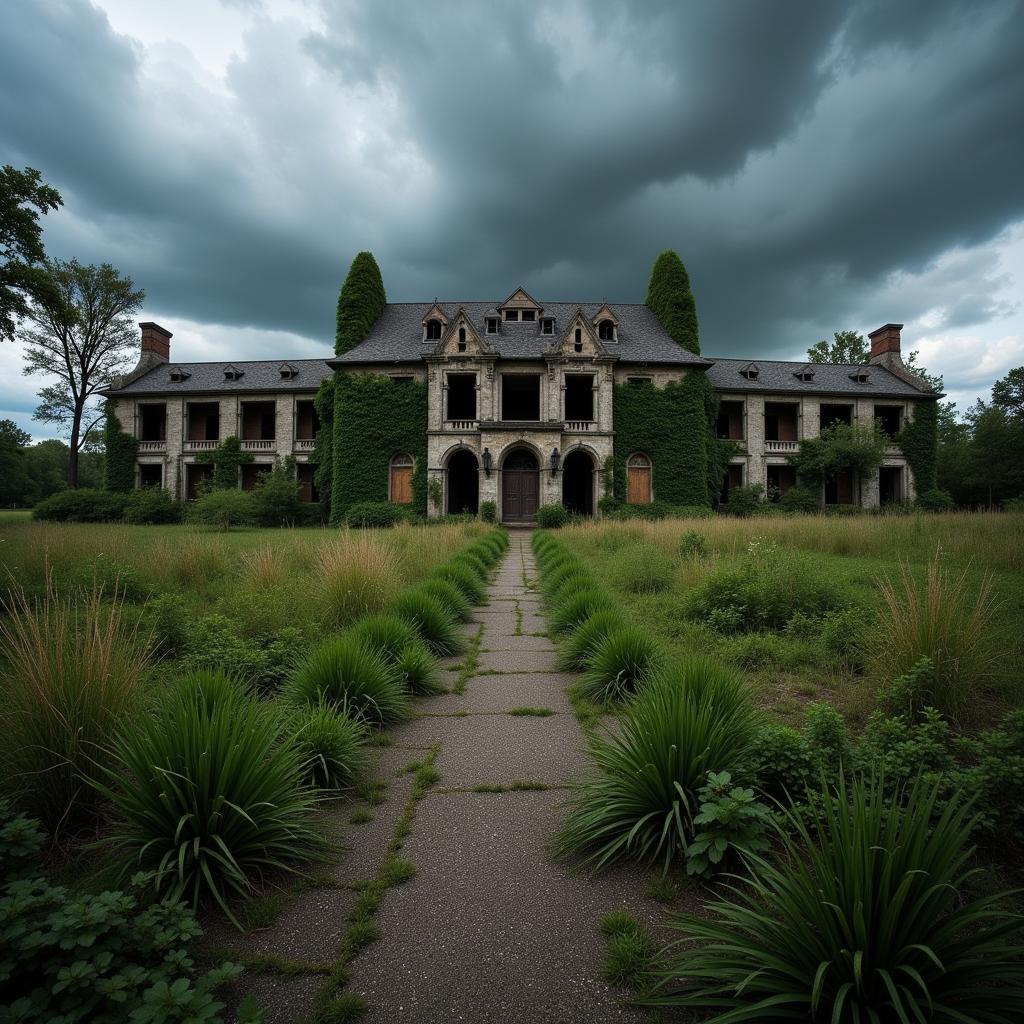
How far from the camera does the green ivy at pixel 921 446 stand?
31906 mm

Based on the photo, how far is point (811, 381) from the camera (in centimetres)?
3309

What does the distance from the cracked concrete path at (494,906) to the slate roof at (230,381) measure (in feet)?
108

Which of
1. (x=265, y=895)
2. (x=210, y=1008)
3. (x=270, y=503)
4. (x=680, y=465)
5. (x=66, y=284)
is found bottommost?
(x=265, y=895)

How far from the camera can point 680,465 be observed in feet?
90.6

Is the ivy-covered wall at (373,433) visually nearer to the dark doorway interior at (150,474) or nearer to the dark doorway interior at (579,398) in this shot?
the dark doorway interior at (579,398)

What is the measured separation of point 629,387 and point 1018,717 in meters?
26.5

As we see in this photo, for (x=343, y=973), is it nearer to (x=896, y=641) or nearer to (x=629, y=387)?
(x=896, y=641)

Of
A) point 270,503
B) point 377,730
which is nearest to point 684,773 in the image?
point 377,730

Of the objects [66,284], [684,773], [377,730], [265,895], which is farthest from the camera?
[66,284]

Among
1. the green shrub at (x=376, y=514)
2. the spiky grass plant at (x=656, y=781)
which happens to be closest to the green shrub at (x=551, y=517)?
the green shrub at (x=376, y=514)

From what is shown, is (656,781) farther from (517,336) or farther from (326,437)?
(326,437)

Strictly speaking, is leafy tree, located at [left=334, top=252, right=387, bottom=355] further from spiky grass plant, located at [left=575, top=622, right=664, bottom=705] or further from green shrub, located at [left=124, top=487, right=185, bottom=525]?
spiky grass plant, located at [left=575, top=622, right=664, bottom=705]

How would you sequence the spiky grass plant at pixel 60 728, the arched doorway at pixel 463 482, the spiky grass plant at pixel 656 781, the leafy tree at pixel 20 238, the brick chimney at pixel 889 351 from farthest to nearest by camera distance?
the brick chimney at pixel 889 351 → the arched doorway at pixel 463 482 → the leafy tree at pixel 20 238 → the spiky grass plant at pixel 60 728 → the spiky grass plant at pixel 656 781

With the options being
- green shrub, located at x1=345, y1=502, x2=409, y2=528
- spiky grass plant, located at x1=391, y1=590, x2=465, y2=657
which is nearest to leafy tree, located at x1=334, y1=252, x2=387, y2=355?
green shrub, located at x1=345, y1=502, x2=409, y2=528
